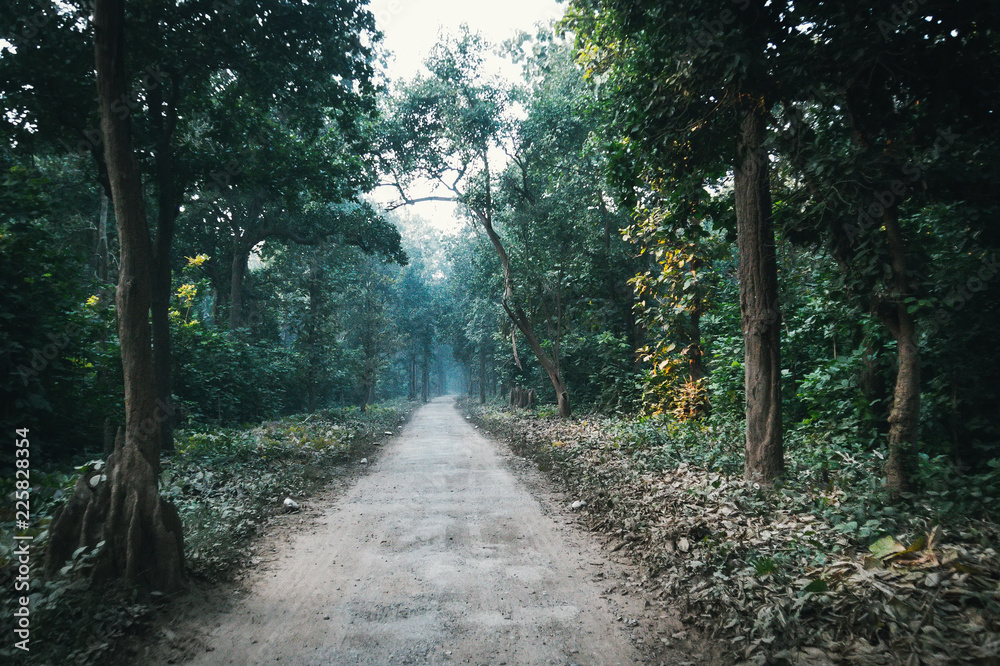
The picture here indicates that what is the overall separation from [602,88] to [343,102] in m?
5.14

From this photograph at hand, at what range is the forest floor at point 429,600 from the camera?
3.82 m

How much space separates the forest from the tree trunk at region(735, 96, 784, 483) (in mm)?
36

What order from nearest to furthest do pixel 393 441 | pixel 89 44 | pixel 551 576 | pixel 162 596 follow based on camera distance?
pixel 162 596 → pixel 551 576 → pixel 89 44 → pixel 393 441

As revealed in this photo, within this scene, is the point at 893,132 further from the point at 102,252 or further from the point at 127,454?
the point at 102,252

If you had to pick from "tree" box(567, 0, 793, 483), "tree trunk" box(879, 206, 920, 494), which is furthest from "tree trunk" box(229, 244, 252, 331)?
"tree trunk" box(879, 206, 920, 494)

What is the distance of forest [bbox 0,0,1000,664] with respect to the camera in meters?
4.19

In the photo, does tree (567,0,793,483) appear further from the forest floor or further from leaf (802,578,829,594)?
the forest floor

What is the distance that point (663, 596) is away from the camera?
4625mm

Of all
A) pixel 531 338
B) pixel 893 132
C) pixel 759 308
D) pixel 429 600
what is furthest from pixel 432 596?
pixel 531 338

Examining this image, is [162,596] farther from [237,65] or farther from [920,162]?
[237,65]

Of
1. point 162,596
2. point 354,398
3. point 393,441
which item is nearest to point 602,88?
point 162,596

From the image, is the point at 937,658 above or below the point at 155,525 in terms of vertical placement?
below

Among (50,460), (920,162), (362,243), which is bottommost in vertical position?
(50,460)

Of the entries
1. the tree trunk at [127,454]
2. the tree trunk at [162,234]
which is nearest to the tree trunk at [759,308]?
the tree trunk at [127,454]
